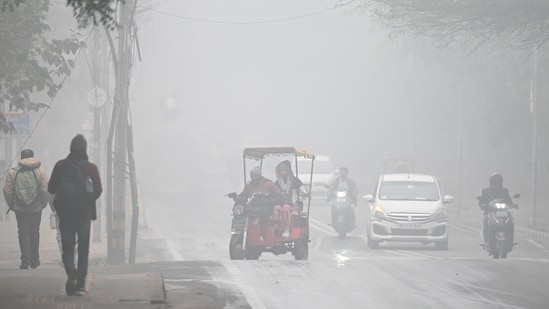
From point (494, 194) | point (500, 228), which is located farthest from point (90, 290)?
point (494, 194)

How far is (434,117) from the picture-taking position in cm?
7112

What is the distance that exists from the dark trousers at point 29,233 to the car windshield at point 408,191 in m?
11.4

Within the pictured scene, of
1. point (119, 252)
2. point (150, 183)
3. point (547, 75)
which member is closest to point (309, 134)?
point (150, 183)

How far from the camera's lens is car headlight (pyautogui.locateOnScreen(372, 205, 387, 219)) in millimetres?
27731

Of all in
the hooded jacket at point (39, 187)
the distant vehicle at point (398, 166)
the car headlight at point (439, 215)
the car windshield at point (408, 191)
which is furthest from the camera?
the distant vehicle at point (398, 166)

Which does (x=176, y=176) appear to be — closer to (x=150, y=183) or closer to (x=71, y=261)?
(x=150, y=183)

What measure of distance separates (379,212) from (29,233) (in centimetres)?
1114

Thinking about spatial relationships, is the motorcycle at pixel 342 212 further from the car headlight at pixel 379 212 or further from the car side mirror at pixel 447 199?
the car side mirror at pixel 447 199

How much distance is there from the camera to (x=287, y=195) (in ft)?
71.2

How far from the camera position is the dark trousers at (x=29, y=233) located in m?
18.4

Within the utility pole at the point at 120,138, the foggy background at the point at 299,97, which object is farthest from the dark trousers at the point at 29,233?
the foggy background at the point at 299,97

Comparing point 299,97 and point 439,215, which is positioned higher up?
point 299,97

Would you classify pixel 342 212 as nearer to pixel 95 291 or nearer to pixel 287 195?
pixel 287 195

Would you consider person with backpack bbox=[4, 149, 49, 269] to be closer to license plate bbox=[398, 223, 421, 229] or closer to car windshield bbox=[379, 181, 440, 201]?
license plate bbox=[398, 223, 421, 229]
